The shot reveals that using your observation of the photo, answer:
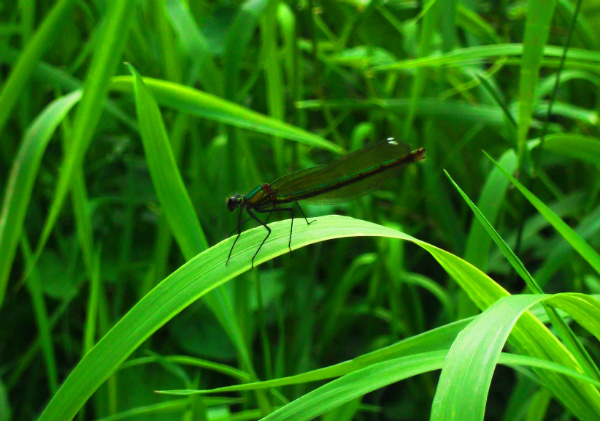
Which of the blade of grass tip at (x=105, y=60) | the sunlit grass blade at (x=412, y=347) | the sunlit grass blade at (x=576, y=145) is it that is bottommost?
the sunlit grass blade at (x=412, y=347)

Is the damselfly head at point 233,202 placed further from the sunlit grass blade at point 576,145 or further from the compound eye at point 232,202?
the sunlit grass blade at point 576,145

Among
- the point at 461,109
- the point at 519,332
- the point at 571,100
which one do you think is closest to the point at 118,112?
the point at 461,109

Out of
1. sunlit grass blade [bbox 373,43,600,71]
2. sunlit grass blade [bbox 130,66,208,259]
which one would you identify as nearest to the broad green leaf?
sunlit grass blade [bbox 130,66,208,259]

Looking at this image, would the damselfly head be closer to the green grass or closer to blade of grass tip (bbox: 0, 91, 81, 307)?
the green grass

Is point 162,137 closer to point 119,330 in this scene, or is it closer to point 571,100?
point 119,330

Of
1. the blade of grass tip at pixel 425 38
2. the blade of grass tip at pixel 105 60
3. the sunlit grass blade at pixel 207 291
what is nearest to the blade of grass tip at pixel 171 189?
the sunlit grass blade at pixel 207 291

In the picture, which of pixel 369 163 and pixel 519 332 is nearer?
pixel 519 332
